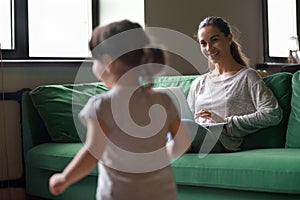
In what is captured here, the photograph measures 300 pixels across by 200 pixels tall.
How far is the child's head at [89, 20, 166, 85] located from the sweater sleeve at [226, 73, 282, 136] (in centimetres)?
119

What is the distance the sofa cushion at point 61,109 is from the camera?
9.34 feet

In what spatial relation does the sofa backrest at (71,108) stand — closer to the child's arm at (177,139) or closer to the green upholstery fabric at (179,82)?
the green upholstery fabric at (179,82)

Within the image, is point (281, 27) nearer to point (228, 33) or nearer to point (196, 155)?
point (228, 33)

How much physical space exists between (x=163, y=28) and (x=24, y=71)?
1.13 m

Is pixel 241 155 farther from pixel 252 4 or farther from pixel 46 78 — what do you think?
pixel 252 4

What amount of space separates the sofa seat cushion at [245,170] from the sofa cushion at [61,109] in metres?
0.76

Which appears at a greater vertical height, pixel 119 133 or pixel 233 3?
pixel 233 3

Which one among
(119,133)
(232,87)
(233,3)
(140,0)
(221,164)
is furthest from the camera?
(233,3)

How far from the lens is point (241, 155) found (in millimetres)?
2252

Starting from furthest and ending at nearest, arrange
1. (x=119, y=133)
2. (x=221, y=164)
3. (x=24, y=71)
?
(x=24, y=71) < (x=221, y=164) < (x=119, y=133)

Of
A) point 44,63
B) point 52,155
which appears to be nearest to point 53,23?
point 44,63

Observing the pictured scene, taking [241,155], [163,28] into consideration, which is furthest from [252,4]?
[241,155]

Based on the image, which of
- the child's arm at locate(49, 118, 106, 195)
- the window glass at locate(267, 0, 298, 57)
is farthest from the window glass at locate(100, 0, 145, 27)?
the child's arm at locate(49, 118, 106, 195)

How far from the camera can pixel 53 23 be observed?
3664 millimetres
